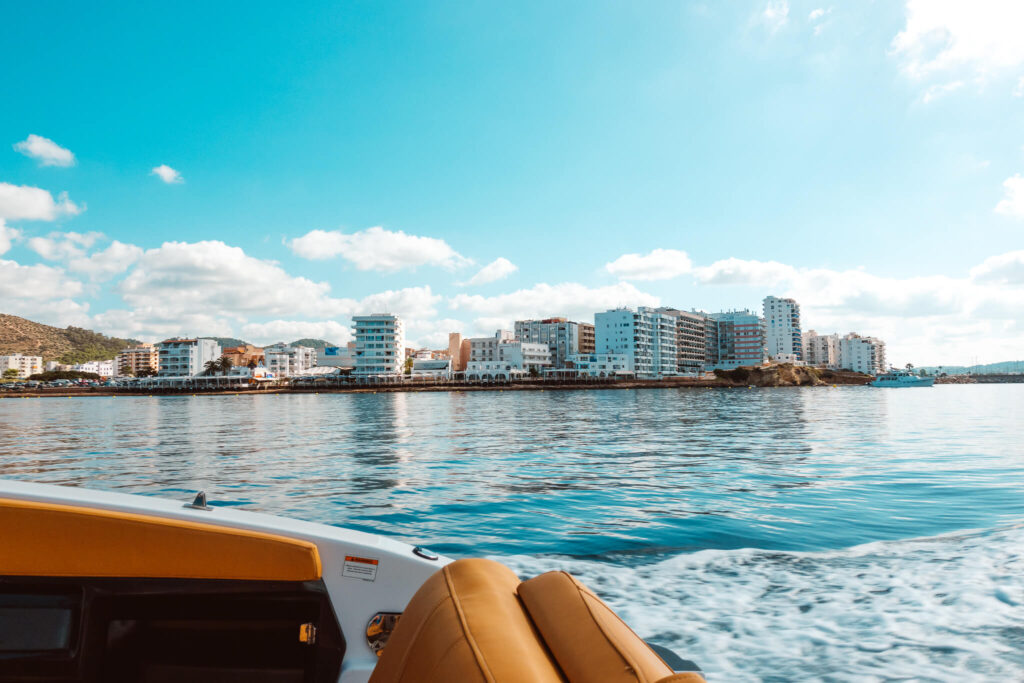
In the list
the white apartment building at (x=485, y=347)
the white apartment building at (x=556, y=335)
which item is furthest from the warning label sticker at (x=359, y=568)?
the white apartment building at (x=556, y=335)

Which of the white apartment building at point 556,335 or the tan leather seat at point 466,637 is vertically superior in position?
the white apartment building at point 556,335

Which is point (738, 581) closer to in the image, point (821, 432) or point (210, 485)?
point (210, 485)

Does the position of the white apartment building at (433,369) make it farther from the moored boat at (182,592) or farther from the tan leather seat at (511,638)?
the tan leather seat at (511,638)

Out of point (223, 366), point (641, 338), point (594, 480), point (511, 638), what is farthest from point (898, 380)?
point (511, 638)

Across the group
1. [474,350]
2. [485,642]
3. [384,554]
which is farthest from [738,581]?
[474,350]

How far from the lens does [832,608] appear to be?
5961 millimetres

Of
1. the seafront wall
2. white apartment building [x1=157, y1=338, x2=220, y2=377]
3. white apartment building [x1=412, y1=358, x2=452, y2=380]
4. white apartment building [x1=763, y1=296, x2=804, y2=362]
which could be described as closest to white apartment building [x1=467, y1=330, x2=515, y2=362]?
white apartment building [x1=412, y1=358, x2=452, y2=380]

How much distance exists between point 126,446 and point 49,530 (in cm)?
2911

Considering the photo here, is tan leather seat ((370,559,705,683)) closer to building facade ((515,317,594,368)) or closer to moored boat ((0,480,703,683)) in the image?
moored boat ((0,480,703,683))

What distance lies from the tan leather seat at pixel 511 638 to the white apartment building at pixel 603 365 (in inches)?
5657

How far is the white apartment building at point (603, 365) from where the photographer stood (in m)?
145

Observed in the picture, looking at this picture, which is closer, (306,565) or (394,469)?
(306,565)

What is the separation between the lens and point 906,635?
5332 millimetres

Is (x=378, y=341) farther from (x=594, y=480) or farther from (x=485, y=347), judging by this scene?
(x=594, y=480)
